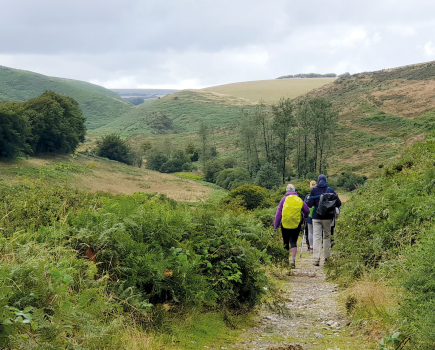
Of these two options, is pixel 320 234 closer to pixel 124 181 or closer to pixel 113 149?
pixel 124 181

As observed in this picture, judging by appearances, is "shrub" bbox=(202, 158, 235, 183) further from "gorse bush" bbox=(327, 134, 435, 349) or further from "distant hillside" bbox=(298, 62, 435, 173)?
"gorse bush" bbox=(327, 134, 435, 349)

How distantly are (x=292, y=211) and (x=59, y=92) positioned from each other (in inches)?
7470

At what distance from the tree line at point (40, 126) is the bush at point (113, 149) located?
11.8m

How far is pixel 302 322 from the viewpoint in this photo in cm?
527

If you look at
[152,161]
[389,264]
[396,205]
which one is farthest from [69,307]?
[152,161]

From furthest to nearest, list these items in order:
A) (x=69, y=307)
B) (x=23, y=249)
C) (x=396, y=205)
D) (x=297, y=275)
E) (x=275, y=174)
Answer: (x=275, y=174)
(x=297, y=275)
(x=396, y=205)
(x=23, y=249)
(x=69, y=307)

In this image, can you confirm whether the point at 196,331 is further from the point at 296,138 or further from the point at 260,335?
the point at 296,138

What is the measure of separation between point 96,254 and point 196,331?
136 centimetres

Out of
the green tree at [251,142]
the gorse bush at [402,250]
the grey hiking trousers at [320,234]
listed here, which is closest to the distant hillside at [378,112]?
the green tree at [251,142]

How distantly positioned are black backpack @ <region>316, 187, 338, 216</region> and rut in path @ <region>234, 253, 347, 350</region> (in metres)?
1.91

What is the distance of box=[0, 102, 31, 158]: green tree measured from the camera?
4853 centimetres

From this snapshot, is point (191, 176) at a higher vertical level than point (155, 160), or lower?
lower

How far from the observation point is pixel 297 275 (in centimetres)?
852

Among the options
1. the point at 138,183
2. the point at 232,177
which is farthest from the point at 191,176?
the point at 138,183
